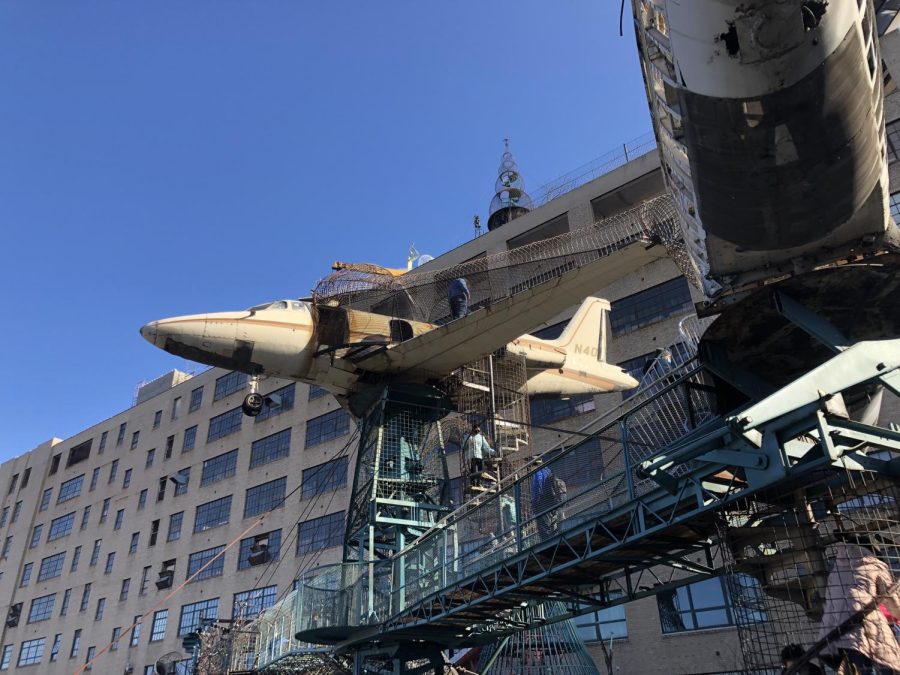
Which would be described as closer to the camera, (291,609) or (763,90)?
(763,90)

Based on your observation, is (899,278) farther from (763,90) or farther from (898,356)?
(763,90)

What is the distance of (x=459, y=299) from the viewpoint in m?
17.7

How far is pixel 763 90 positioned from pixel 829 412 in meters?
3.56

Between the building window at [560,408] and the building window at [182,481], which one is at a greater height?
the building window at [182,481]

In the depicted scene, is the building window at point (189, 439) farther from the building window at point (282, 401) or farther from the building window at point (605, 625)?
the building window at point (605, 625)

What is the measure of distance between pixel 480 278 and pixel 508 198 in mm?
25931

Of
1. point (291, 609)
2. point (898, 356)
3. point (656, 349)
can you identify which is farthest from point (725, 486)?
point (656, 349)

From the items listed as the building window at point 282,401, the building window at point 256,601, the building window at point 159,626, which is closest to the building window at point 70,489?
the building window at point 159,626

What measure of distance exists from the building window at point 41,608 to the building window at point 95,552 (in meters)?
4.78

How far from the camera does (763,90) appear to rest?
5.18 meters

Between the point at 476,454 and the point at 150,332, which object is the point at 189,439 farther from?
the point at 476,454

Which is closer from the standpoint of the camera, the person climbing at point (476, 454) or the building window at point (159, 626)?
the person climbing at point (476, 454)

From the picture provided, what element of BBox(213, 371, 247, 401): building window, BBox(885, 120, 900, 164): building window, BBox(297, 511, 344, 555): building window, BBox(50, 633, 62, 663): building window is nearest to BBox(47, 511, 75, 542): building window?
BBox(50, 633, 62, 663): building window

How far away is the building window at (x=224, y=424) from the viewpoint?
4300 cm
